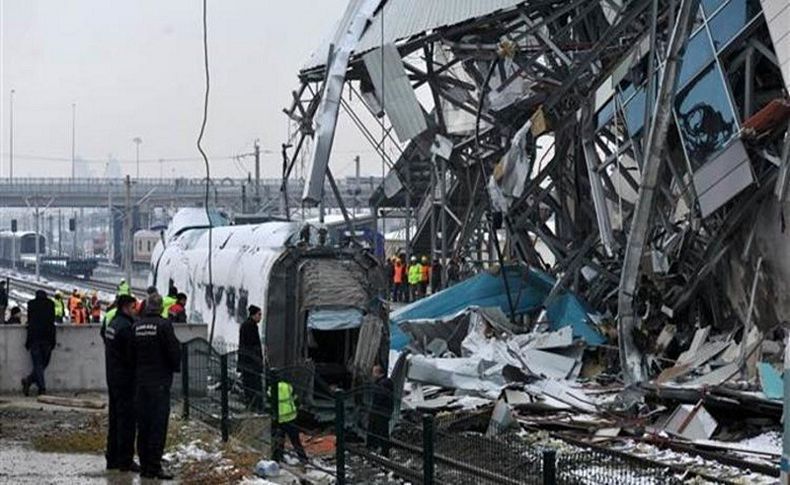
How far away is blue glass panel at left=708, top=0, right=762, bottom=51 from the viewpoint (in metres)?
23.6

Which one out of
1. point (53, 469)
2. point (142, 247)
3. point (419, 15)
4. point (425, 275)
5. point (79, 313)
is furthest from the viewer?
point (142, 247)

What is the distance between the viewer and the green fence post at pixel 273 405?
13953mm

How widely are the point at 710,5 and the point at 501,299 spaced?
852cm

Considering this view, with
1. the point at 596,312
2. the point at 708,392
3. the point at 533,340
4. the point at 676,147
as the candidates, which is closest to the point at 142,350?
the point at 708,392

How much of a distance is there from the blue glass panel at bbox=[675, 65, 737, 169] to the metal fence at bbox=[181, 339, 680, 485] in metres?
8.74

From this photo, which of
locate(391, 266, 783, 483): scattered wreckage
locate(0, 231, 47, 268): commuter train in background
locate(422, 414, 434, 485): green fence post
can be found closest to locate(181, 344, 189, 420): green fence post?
locate(391, 266, 783, 483): scattered wreckage

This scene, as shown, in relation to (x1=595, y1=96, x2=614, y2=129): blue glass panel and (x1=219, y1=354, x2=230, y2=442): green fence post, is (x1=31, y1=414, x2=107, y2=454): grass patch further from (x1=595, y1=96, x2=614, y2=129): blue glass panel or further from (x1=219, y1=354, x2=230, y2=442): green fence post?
(x1=595, y1=96, x2=614, y2=129): blue glass panel

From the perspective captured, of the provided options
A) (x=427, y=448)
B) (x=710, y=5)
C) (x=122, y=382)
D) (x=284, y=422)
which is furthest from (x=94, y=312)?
(x=427, y=448)

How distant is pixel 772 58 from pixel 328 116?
10.3 metres

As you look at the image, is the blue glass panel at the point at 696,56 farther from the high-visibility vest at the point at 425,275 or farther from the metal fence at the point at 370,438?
the high-visibility vest at the point at 425,275

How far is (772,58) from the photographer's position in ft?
76.6

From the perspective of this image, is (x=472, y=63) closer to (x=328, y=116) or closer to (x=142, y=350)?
(x=328, y=116)

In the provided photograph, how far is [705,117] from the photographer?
24688mm

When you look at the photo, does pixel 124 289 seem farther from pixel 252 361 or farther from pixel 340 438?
pixel 340 438
